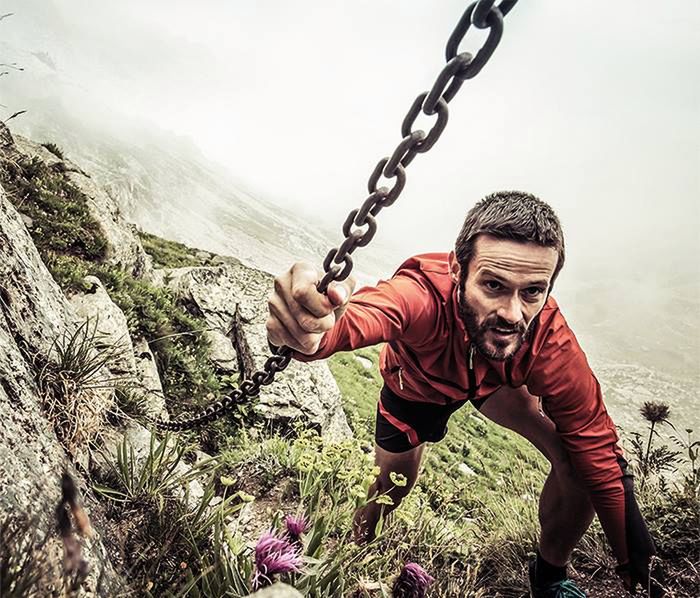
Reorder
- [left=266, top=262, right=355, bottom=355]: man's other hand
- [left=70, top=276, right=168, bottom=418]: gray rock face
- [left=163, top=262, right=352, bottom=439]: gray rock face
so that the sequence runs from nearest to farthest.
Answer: [left=266, top=262, right=355, bottom=355]: man's other hand
[left=70, top=276, right=168, bottom=418]: gray rock face
[left=163, top=262, right=352, bottom=439]: gray rock face

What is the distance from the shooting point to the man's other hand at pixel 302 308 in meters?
1.92

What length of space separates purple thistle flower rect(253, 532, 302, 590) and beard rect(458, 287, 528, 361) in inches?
65.3

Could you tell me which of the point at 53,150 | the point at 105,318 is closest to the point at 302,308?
the point at 105,318

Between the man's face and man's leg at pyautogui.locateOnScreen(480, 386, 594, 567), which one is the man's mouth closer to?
the man's face

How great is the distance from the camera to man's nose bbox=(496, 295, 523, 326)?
9.21 feet

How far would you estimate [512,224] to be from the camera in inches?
114

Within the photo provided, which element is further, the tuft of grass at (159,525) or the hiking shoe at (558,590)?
the hiking shoe at (558,590)

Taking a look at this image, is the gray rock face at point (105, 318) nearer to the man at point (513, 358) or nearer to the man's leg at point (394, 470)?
the man's leg at point (394, 470)

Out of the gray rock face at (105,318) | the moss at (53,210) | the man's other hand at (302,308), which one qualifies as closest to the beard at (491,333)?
the man's other hand at (302,308)

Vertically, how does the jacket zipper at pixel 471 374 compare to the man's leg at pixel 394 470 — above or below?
above

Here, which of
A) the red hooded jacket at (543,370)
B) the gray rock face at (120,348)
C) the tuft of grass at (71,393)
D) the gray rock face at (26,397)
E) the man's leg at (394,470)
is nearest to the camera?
the gray rock face at (26,397)

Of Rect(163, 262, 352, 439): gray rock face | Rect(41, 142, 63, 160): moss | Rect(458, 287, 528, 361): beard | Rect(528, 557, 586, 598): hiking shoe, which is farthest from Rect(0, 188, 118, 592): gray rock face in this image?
Rect(41, 142, 63, 160): moss

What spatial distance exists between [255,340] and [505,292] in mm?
5846

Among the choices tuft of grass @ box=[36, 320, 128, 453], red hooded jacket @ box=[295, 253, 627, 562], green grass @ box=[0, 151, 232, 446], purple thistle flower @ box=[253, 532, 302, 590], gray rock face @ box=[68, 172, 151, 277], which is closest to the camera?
purple thistle flower @ box=[253, 532, 302, 590]
